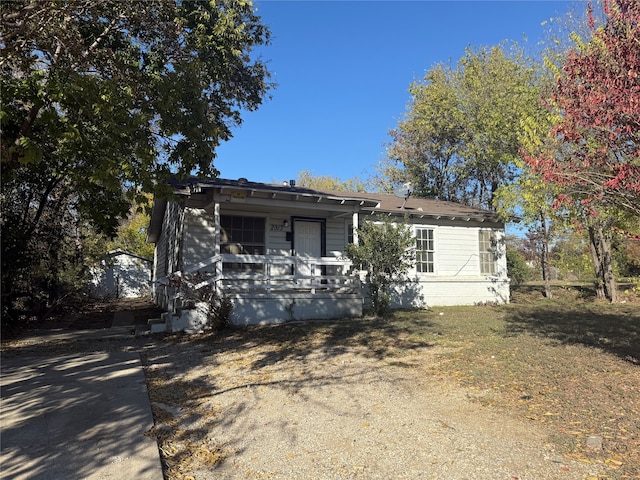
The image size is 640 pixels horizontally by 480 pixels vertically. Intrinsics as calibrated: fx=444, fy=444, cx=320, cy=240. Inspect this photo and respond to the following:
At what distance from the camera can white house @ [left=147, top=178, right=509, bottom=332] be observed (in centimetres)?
1077

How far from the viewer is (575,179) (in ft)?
16.4

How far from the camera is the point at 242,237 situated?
12.3 meters

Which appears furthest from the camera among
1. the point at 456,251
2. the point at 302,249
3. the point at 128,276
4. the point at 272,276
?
the point at 128,276

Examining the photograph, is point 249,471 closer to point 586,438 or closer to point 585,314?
point 586,438

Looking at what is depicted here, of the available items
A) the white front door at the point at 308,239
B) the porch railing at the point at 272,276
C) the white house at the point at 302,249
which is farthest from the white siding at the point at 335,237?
the porch railing at the point at 272,276

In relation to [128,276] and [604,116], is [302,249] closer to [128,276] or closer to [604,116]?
[604,116]

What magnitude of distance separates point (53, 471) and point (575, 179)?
18.6 ft

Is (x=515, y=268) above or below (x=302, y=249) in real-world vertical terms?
below

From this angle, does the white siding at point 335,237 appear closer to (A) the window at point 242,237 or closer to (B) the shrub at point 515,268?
(A) the window at point 242,237

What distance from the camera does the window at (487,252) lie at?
16047 mm

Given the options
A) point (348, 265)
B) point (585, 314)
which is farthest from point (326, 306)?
point (585, 314)

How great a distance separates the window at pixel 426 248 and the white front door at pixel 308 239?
3.71 meters

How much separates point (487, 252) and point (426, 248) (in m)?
2.68

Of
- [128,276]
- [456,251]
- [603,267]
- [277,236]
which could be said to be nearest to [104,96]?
[277,236]
